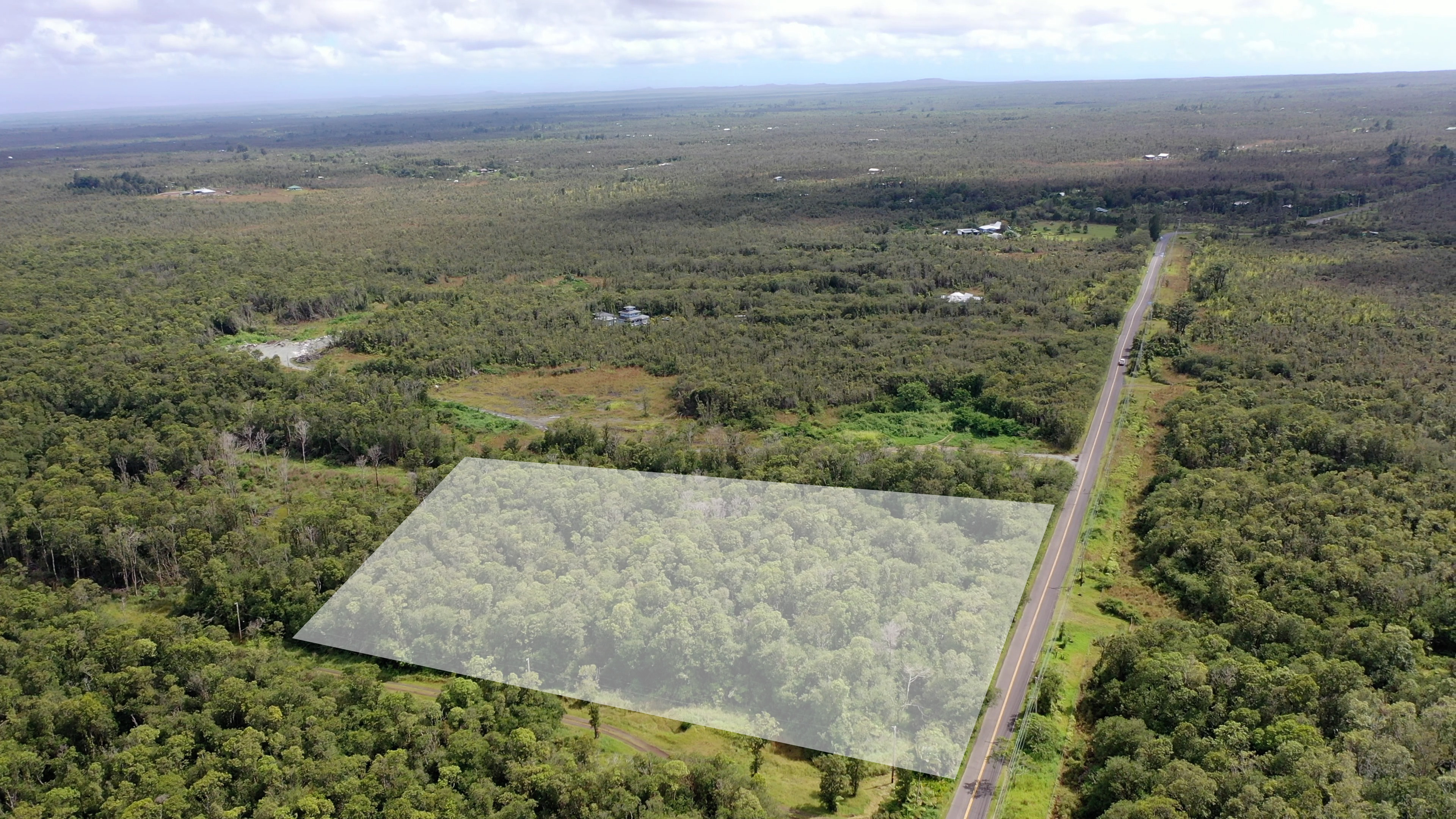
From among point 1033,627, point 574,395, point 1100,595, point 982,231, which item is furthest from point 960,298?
point 1033,627

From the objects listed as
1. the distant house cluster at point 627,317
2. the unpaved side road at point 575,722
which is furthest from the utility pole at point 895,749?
the distant house cluster at point 627,317

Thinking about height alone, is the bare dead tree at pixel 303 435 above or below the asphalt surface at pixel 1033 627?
Result: above

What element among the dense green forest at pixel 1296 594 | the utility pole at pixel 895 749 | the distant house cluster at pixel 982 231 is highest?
the distant house cluster at pixel 982 231

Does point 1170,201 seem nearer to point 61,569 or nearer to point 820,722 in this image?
point 820,722

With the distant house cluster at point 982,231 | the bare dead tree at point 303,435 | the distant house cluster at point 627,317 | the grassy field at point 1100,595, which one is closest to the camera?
the grassy field at point 1100,595

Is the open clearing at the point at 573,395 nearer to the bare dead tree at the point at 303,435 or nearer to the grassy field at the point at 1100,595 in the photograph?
the bare dead tree at the point at 303,435

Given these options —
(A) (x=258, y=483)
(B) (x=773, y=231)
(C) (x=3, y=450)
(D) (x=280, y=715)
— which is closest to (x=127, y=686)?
(D) (x=280, y=715)

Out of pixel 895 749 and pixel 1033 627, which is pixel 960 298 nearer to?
pixel 1033 627
